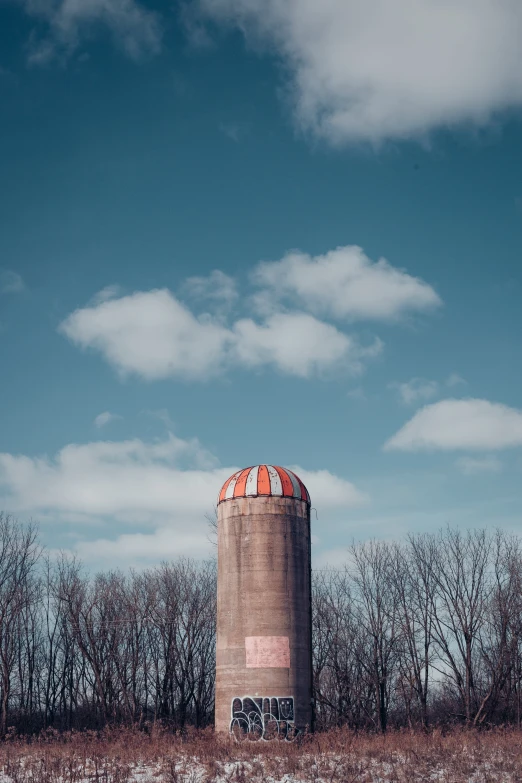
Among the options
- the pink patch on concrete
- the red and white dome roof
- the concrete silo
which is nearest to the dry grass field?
the concrete silo

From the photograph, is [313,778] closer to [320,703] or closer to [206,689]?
[320,703]

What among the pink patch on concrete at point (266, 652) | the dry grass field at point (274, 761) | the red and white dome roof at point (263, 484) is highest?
the red and white dome roof at point (263, 484)

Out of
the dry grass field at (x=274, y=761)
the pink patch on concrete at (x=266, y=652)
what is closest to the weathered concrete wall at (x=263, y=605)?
the pink patch on concrete at (x=266, y=652)

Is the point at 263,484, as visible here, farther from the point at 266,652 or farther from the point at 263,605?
the point at 266,652

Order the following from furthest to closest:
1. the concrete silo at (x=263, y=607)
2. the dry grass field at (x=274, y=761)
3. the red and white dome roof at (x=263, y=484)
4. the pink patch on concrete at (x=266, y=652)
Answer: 1. the red and white dome roof at (x=263, y=484)
2. the pink patch on concrete at (x=266, y=652)
3. the concrete silo at (x=263, y=607)
4. the dry grass field at (x=274, y=761)

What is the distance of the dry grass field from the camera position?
16562mm

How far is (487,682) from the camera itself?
144ft

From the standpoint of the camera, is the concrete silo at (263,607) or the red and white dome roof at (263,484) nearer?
the concrete silo at (263,607)

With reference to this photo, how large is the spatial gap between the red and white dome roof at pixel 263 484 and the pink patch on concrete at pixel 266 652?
5.08 meters

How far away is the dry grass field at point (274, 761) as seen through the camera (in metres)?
16.6

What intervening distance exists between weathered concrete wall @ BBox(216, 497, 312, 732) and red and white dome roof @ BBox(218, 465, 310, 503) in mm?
235

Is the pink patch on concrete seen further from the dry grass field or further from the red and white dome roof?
the red and white dome roof

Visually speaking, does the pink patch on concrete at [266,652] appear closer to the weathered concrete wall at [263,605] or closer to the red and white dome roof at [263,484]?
the weathered concrete wall at [263,605]

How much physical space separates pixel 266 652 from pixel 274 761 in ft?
19.7
